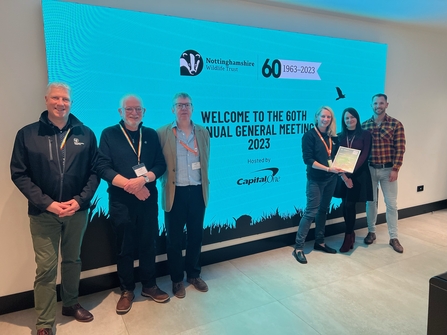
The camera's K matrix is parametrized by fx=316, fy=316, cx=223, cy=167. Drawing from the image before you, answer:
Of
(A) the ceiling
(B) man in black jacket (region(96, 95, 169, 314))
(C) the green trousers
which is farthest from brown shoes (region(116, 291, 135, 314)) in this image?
(A) the ceiling

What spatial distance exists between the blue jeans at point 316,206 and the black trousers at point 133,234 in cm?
172

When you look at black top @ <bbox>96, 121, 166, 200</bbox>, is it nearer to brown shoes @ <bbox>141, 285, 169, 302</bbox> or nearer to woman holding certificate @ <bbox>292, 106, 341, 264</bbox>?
brown shoes @ <bbox>141, 285, 169, 302</bbox>

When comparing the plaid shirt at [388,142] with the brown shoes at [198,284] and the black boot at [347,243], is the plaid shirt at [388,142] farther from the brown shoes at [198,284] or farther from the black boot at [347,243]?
the brown shoes at [198,284]

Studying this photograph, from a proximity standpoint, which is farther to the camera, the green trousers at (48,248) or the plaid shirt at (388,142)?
the plaid shirt at (388,142)

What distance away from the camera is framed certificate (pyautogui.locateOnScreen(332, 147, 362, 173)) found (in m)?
3.38

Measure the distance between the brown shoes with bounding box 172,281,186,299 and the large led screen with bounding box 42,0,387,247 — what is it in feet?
2.11

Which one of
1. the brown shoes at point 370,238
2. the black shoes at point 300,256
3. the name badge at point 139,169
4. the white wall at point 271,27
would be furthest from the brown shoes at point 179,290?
the brown shoes at point 370,238

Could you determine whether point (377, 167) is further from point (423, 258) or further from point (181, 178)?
point (181, 178)

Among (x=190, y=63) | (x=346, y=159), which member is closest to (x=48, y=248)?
(x=190, y=63)

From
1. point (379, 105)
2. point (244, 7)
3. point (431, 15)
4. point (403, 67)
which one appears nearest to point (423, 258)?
point (379, 105)

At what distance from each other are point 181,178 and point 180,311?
1111 mm

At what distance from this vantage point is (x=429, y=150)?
5094 millimetres

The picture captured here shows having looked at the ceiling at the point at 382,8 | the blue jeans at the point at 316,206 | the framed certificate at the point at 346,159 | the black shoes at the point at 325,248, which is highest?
the ceiling at the point at 382,8

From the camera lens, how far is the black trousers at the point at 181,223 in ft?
9.09
